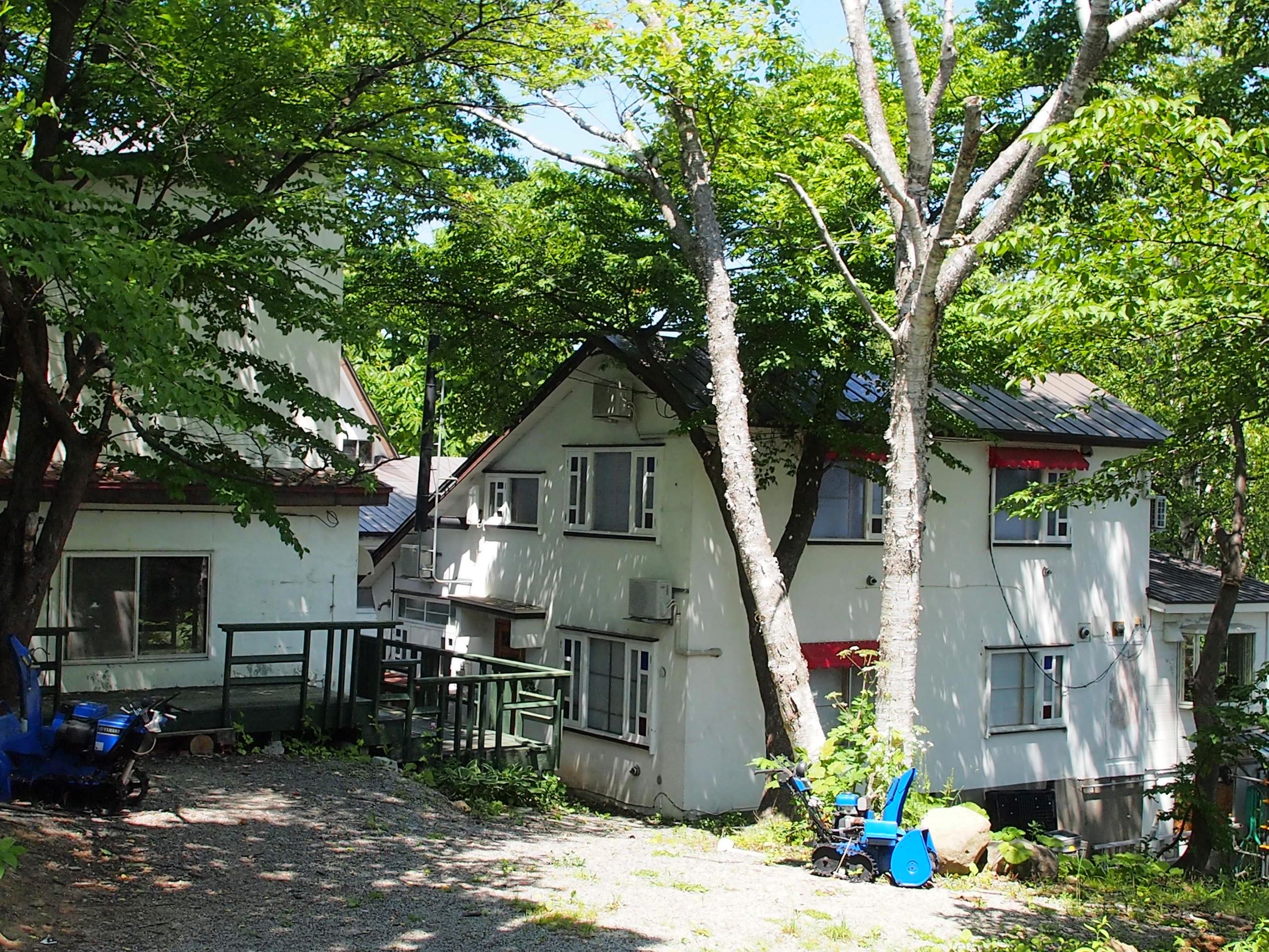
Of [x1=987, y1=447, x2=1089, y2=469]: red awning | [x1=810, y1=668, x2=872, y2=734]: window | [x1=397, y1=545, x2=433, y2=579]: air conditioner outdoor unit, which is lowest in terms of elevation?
[x1=810, y1=668, x2=872, y2=734]: window

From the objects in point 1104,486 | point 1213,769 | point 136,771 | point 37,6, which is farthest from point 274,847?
point 1213,769

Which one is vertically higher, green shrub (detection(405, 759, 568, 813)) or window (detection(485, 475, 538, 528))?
window (detection(485, 475, 538, 528))

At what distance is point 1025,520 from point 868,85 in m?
9.62

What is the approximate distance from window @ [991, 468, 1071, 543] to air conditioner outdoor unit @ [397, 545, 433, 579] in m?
10.1

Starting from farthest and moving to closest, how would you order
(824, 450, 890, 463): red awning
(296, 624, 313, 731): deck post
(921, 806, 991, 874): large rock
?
(824, 450, 890, 463): red awning → (296, 624, 313, 731): deck post → (921, 806, 991, 874): large rock

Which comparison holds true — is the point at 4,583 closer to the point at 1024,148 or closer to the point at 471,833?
the point at 471,833

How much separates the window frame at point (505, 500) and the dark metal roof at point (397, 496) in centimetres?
255

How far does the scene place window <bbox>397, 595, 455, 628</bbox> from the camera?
70.6ft

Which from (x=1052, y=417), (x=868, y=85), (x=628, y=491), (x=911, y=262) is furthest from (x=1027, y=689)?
(x=868, y=85)

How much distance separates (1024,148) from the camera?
1123 cm

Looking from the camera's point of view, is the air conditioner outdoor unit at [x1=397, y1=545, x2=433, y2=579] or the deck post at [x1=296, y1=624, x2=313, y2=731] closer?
the deck post at [x1=296, y1=624, x2=313, y2=731]

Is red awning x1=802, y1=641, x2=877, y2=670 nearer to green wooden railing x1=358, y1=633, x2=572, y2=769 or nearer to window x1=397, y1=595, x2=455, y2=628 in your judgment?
green wooden railing x1=358, y1=633, x2=572, y2=769

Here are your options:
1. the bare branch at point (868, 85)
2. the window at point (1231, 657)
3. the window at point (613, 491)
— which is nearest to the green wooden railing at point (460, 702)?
the window at point (613, 491)

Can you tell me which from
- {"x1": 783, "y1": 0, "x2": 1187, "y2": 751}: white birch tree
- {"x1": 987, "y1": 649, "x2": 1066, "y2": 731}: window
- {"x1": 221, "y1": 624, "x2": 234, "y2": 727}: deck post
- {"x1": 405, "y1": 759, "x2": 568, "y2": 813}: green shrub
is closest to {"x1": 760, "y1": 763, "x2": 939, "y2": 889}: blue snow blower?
{"x1": 783, "y1": 0, "x2": 1187, "y2": 751}: white birch tree
